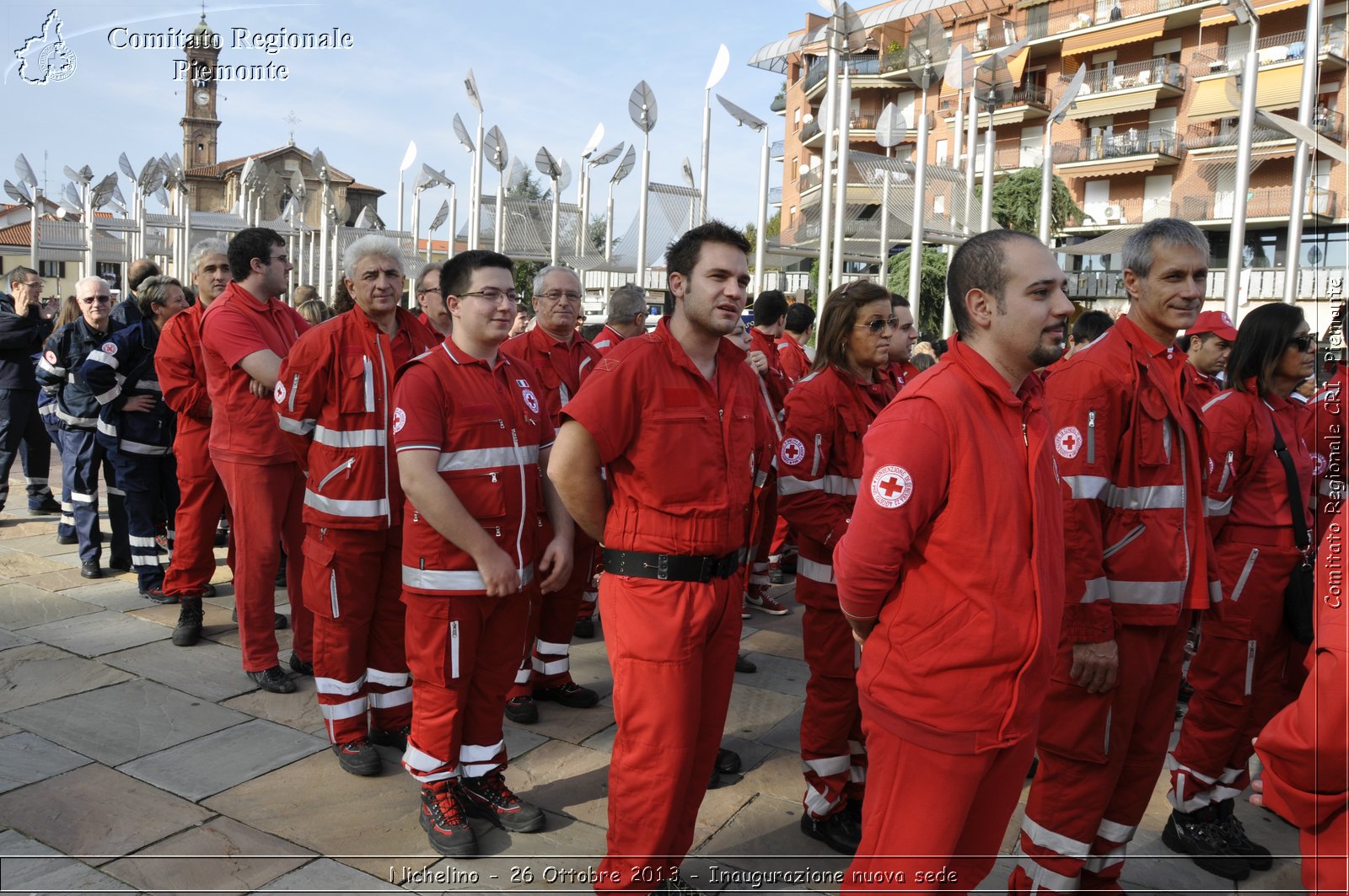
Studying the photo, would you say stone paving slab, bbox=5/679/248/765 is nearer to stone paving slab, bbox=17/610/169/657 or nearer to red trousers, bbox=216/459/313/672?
red trousers, bbox=216/459/313/672

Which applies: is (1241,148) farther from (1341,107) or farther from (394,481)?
(1341,107)

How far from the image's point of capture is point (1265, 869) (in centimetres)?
372

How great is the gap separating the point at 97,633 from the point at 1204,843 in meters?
5.92

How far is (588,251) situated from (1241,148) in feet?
36.0

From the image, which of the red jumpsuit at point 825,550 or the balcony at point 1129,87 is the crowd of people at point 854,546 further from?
the balcony at point 1129,87

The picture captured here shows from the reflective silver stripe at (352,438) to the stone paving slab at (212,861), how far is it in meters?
1.55

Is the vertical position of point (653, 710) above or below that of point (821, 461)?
below

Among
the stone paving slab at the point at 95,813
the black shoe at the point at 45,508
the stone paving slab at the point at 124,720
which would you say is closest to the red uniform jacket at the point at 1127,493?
the stone paving slab at the point at 95,813

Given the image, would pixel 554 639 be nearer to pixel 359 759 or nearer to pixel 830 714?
pixel 359 759

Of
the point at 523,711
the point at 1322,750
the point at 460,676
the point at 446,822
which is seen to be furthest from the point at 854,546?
the point at 523,711

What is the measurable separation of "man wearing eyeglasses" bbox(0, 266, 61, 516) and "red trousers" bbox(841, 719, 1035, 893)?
8581 mm

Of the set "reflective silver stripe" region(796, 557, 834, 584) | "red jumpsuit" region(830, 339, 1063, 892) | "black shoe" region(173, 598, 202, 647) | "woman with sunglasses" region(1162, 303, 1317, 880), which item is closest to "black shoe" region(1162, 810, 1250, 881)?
"woman with sunglasses" region(1162, 303, 1317, 880)

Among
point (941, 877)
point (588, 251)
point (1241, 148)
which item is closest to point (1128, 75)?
point (588, 251)

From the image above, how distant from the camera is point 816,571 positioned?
12.4ft
